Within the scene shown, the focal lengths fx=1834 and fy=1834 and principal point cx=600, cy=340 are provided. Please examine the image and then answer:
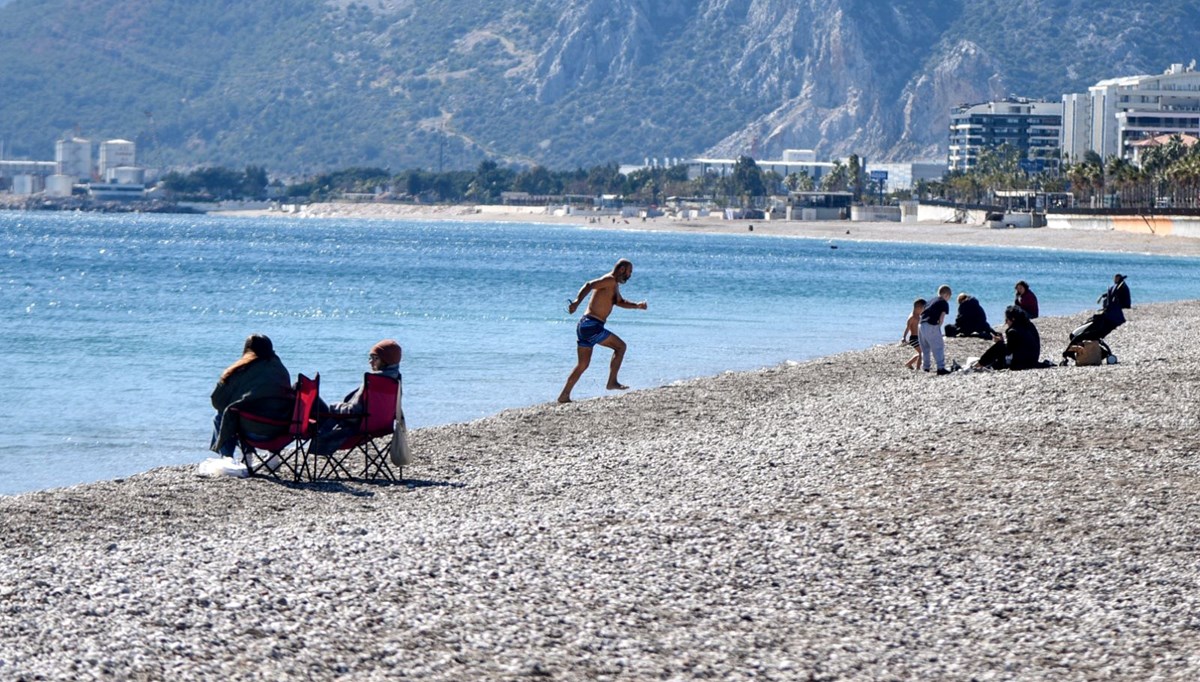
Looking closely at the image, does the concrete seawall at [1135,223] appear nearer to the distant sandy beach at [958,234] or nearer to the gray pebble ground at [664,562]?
the distant sandy beach at [958,234]

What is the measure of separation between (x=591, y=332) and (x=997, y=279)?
175 feet

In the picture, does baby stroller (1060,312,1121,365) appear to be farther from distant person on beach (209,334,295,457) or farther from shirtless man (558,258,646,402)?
distant person on beach (209,334,295,457)

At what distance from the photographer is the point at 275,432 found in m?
13.1

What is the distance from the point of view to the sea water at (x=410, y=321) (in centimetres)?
2130

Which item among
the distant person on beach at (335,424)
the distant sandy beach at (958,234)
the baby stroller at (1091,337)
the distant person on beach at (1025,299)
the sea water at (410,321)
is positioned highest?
the distant sandy beach at (958,234)

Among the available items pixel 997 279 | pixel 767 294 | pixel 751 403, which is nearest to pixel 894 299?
pixel 767 294

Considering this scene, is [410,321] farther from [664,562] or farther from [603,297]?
[664,562]

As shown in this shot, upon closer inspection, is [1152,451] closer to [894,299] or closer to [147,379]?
[147,379]

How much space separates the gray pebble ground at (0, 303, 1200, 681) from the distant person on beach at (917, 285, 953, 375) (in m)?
6.23

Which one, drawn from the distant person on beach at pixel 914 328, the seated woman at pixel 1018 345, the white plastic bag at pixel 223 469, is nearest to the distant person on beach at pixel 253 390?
the white plastic bag at pixel 223 469

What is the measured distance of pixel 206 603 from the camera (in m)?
8.49

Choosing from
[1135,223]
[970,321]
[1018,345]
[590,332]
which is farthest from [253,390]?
[1135,223]

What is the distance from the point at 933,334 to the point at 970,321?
239 inches

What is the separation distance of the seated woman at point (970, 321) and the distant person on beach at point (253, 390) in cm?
1602
